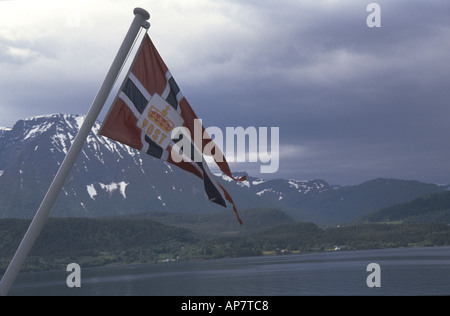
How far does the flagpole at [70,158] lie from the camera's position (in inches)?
302

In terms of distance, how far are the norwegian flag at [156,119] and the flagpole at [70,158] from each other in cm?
90

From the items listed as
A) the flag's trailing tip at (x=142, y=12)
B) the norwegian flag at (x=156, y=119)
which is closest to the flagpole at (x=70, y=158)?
the flag's trailing tip at (x=142, y=12)

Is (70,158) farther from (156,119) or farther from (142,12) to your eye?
(142,12)

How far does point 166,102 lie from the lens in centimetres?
973

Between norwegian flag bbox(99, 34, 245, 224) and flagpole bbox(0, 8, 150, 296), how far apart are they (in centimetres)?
90

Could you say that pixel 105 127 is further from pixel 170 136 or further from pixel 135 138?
pixel 170 136

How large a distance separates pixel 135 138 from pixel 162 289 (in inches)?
5665

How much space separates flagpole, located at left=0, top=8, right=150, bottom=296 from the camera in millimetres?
7664

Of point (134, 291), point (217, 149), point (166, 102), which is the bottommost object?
point (134, 291)

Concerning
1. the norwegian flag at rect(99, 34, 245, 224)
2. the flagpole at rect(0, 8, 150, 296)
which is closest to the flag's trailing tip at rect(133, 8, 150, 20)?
the flagpole at rect(0, 8, 150, 296)

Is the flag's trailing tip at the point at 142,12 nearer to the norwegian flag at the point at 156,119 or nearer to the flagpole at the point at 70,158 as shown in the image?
the flagpole at the point at 70,158

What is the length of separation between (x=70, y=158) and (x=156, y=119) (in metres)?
2.04

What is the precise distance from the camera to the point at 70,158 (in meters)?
8.00
